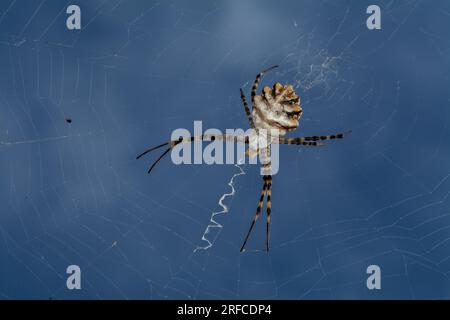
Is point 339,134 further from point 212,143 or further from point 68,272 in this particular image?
point 68,272

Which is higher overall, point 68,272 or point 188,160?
point 188,160

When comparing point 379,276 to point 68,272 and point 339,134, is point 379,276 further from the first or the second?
point 68,272
